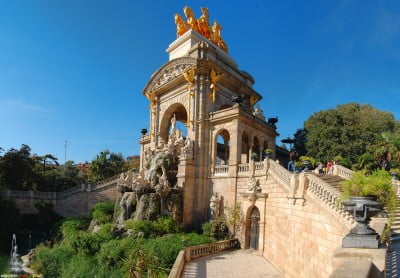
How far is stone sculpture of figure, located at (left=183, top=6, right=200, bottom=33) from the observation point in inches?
1078

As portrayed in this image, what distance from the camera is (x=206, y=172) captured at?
70.9 ft

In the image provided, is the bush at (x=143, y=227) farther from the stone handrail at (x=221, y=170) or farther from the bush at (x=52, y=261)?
the stone handrail at (x=221, y=170)

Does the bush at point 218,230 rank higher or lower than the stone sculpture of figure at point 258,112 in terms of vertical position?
lower

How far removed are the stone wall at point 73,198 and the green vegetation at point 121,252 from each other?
847 cm

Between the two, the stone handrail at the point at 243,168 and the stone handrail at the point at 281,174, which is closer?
the stone handrail at the point at 281,174

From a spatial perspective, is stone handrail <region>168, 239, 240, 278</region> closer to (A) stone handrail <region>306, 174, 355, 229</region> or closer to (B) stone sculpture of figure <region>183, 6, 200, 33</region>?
(A) stone handrail <region>306, 174, 355, 229</region>

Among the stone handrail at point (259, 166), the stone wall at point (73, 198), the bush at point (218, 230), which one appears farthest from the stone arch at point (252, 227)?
the stone wall at point (73, 198)

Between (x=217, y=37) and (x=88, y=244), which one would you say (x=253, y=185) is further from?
(x=217, y=37)

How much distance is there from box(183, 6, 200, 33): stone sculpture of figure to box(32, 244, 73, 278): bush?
72.1 feet

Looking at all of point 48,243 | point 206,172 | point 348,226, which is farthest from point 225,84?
point 48,243

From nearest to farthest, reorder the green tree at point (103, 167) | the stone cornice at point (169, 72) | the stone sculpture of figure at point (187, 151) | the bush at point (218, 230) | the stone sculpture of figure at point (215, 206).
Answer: the bush at point (218, 230)
the stone sculpture of figure at point (215, 206)
the stone sculpture of figure at point (187, 151)
the stone cornice at point (169, 72)
the green tree at point (103, 167)

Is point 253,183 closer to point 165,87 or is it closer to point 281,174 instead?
point 281,174

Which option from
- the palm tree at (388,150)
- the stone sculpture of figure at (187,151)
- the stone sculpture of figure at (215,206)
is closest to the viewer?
the stone sculpture of figure at (215,206)

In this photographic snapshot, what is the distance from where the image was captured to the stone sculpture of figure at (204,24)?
91.5ft
